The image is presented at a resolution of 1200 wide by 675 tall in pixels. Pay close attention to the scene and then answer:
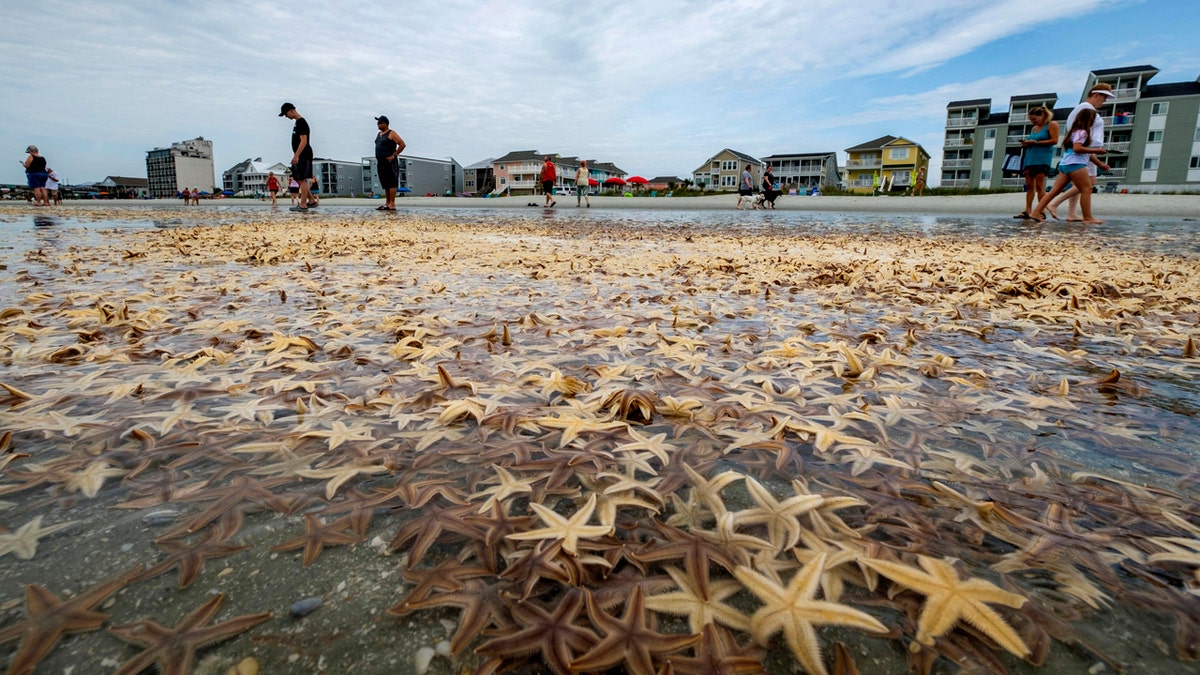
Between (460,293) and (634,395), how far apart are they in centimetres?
260

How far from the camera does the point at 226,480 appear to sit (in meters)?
1.45

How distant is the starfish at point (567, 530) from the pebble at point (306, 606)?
0.37 meters

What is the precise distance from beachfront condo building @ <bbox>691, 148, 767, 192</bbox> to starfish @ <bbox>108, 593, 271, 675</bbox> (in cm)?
10816

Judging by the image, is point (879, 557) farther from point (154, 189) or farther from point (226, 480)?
point (154, 189)

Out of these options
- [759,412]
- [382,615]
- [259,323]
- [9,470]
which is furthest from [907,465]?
[259,323]

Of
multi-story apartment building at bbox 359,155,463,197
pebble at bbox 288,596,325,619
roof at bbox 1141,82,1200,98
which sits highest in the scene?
roof at bbox 1141,82,1200,98

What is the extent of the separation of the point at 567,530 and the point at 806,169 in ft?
359

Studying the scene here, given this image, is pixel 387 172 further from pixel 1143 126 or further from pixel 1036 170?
pixel 1143 126

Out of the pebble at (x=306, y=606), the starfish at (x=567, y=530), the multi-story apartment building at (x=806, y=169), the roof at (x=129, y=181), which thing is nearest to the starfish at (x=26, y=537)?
the pebble at (x=306, y=606)

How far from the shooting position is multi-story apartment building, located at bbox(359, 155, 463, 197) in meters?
110

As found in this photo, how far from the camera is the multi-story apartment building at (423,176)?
110 meters

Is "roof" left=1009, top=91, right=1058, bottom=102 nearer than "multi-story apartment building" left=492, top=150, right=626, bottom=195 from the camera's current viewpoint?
Yes

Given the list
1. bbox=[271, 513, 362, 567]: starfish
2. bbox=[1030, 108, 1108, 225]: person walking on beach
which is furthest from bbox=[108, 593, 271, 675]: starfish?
bbox=[1030, 108, 1108, 225]: person walking on beach

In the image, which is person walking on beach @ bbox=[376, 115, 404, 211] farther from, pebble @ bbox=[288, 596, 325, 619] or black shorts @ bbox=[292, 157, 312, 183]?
pebble @ bbox=[288, 596, 325, 619]
